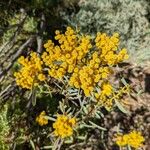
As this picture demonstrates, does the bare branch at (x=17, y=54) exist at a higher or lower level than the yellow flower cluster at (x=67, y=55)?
higher

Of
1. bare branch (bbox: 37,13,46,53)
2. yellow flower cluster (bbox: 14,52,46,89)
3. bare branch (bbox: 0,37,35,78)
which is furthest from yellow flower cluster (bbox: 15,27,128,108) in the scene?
bare branch (bbox: 37,13,46,53)

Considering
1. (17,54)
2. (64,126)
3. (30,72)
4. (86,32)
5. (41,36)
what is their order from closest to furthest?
1. (64,126)
2. (30,72)
3. (17,54)
4. (41,36)
5. (86,32)

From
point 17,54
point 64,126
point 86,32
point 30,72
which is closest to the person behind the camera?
point 64,126

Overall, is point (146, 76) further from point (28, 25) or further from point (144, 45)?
point (28, 25)

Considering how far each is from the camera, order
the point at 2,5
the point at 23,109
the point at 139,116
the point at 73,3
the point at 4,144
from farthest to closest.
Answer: the point at 73,3 → the point at 2,5 → the point at 139,116 → the point at 23,109 → the point at 4,144

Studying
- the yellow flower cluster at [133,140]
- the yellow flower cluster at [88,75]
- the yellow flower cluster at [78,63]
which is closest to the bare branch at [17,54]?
the yellow flower cluster at [78,63]

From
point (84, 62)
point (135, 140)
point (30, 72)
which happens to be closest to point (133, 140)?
point (135, 140)

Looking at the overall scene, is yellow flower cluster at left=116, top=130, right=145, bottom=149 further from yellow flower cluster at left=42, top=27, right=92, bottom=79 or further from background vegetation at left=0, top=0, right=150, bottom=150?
background vegetation at left=0, top=0, right=150, bottom=150

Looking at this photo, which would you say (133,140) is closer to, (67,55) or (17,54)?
(67,55)

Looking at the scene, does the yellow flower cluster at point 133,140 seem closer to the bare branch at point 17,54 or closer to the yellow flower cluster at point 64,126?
the yellow flower cluster at point 64,126

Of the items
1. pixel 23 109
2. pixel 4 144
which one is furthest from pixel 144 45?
pixel 4 144

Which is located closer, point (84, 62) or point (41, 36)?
point (84, 62)
